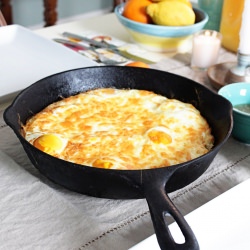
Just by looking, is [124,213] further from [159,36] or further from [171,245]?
[159,36]

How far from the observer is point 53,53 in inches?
49.8

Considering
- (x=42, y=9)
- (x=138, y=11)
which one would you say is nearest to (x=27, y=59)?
(x=138, y=11)

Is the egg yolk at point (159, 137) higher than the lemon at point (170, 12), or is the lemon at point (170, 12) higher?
the lemon at point (170, 12)

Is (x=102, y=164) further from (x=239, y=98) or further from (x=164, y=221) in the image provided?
(x=239, y=98)

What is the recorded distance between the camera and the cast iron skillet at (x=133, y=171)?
23.5 inches

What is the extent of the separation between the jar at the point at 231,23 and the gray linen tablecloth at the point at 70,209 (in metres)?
0.65

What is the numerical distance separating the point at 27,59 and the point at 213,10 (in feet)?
2.24

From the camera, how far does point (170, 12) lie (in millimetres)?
1335

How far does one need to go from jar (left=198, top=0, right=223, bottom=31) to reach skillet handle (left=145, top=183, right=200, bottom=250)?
1.05 meters

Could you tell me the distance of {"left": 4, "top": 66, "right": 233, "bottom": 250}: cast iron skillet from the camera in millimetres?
596

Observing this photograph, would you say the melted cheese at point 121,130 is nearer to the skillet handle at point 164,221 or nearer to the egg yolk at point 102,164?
the egg yolk at point 102,164

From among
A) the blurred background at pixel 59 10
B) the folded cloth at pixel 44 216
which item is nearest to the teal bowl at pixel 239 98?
the folded cloth at pixel 44 216

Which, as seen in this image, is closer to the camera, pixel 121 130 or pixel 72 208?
pixel 72 208

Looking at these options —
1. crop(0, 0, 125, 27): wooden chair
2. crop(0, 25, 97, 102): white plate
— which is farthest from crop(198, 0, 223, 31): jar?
crop(0, 0, 125, 27): wooden chair
